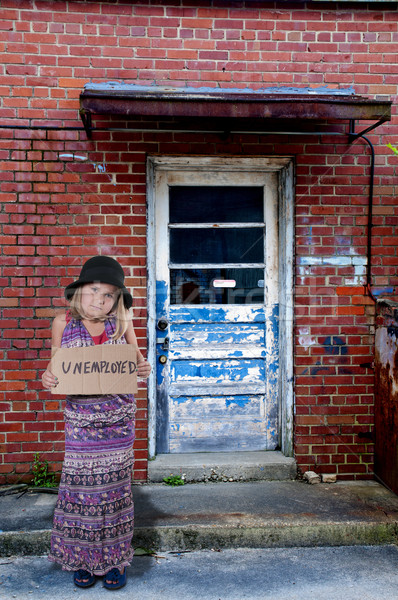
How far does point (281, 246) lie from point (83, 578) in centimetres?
274

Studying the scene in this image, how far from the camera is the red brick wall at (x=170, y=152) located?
12.2 ft

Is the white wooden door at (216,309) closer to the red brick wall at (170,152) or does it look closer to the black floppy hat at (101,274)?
the red brick wall at (170,152)

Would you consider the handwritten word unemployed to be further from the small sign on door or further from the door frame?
the small sign on door

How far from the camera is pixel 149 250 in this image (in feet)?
12.7

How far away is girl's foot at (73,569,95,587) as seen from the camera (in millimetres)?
2684

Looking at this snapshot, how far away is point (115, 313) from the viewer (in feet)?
8.81

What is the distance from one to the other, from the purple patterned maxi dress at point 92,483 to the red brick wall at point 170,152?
3.78ft

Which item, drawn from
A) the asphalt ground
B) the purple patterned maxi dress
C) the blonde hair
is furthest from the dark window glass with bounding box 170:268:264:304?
the asphalt ground

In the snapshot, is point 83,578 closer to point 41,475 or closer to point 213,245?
point 41,475

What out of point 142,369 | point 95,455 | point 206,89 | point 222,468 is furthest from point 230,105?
point 222,468

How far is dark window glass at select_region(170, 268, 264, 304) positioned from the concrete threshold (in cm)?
128

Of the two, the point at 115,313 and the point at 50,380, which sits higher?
the point at 115,313

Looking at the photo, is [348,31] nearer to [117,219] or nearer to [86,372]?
[117,219]

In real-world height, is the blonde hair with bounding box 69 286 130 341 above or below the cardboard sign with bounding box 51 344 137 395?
above
